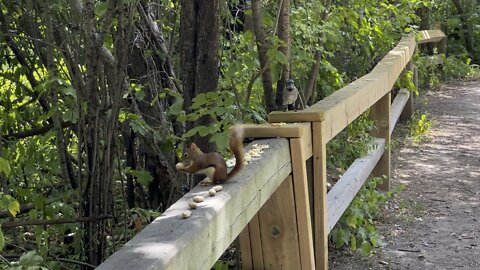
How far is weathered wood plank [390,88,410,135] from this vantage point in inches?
296

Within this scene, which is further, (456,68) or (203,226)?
(456,68)

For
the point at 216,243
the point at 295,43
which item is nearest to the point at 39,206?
the point at 216,243

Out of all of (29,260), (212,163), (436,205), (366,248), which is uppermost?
(212,163)

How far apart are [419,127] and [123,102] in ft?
17.6

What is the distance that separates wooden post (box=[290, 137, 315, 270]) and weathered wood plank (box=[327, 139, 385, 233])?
24.3 inches

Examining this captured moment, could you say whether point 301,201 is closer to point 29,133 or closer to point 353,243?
point 353,243

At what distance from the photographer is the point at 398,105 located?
27.3ft

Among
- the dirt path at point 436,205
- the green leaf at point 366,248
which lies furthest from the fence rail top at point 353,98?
the dirt path at point 436,205

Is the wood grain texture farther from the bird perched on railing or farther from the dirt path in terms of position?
the dirt path

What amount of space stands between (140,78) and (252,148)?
1.79 meters

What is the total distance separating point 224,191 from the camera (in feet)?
8.87

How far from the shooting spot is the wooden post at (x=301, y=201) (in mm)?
3609

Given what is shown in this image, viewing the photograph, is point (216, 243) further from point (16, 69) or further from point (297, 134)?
point (16, 69)

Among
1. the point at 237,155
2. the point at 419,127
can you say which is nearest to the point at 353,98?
the point at 237,155
